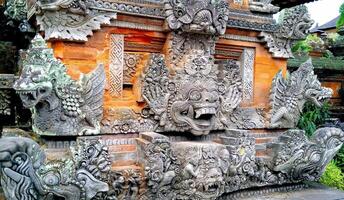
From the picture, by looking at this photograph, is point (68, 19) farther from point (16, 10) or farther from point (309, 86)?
point (309, 86)

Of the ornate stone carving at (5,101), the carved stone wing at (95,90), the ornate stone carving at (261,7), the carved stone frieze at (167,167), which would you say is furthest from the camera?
the ornate stone carving at (261,7)

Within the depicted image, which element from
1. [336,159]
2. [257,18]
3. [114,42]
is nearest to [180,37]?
[114,42]

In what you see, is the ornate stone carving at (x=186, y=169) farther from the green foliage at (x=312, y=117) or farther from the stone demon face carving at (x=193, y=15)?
the green foliage at (x=312, y=117)

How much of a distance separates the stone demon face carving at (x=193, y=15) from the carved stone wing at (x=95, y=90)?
1.06m

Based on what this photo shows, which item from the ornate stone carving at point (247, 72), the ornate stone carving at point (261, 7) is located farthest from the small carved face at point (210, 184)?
the ornate stone carving at point (261, 7)

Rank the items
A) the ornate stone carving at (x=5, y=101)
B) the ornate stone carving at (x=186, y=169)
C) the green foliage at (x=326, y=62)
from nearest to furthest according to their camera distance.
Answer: the ornate stone carving at (x=186, y=169)
the ornate stone carving at (x=5, y=101)
the green foliage at (x=326, y=62)

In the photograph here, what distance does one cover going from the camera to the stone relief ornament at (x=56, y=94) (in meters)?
3.83

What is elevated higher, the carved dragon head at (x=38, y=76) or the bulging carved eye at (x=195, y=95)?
the carved dragon head at (x=38, y=76)

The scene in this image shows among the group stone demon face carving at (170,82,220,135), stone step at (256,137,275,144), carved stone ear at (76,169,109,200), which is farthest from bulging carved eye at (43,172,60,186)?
stone step at (256,137,275,144)

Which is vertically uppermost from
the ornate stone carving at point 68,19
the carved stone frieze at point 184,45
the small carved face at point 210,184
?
the ornate stone carving at point 68,19

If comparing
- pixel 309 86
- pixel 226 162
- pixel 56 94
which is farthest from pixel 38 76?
pixel 309 86

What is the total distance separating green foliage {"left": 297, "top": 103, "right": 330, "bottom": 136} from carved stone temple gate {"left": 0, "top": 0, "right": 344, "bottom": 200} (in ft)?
8.07

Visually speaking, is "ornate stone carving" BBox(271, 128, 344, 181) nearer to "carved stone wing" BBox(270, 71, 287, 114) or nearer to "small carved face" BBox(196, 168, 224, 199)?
"carved stone wing" BBox(270, 71, 287, 114)

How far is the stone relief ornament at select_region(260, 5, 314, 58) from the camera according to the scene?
5.73m
